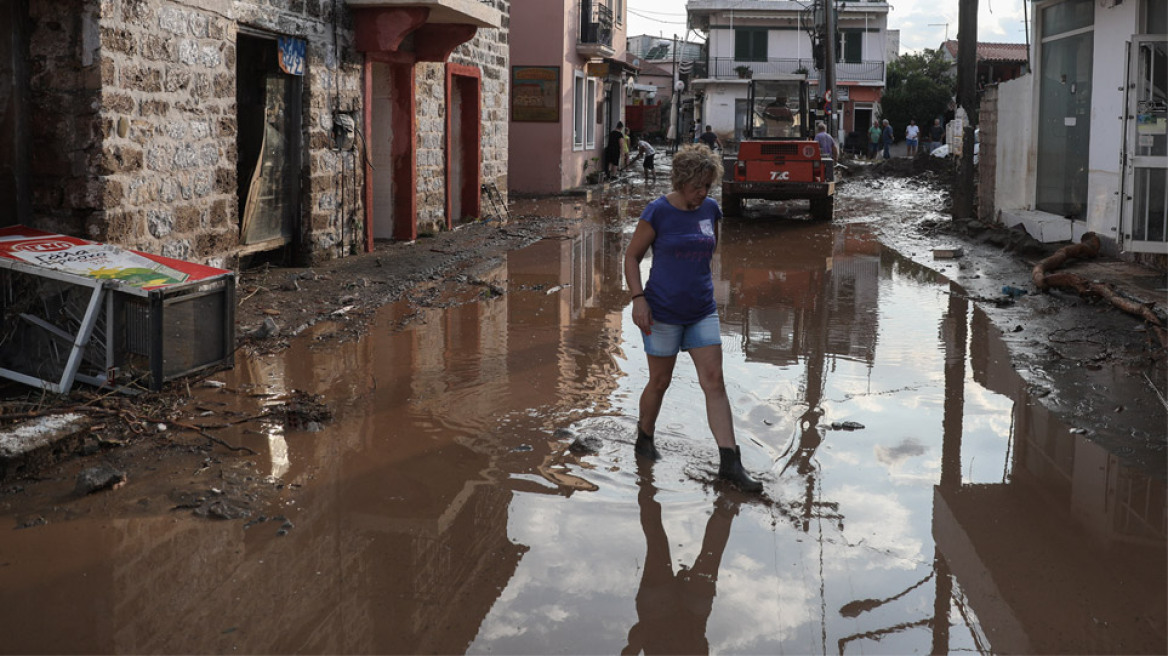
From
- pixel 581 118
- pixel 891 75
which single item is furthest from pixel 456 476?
pixel 891 75

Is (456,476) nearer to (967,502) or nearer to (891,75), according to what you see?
(967,502)

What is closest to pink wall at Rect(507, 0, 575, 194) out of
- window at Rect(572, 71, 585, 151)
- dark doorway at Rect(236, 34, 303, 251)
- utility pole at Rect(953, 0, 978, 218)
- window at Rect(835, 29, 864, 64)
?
window at Rect(572, 71, 585, 151)

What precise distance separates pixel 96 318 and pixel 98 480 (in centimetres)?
165

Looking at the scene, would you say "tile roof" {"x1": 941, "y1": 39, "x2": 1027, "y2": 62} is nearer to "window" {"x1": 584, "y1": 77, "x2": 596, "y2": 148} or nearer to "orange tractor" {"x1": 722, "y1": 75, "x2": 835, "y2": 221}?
"window" {"x1": 584, "y1": 77, "x2": 596, "y2": 148}

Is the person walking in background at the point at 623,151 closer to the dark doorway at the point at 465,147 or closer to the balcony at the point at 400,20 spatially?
the dark doorway at the point at 465,147

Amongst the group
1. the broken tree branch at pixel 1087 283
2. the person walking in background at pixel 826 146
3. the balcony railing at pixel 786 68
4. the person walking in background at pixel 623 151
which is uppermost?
the balcony railing at pixel 786 68

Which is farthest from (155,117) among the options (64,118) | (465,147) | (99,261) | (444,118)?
(465,147)

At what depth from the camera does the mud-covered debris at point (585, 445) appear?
19.7ft

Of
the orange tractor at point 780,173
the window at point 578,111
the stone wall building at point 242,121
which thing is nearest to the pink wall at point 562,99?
the window at point 578,111

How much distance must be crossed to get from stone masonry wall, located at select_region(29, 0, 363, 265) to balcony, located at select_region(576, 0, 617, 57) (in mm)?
16954

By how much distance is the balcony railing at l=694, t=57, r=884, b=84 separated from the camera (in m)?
54.1

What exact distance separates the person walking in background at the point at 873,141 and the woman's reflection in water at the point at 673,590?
43.8 metres

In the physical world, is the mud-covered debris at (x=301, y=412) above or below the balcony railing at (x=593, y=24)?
below

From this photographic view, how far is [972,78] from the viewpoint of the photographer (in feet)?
60.1
